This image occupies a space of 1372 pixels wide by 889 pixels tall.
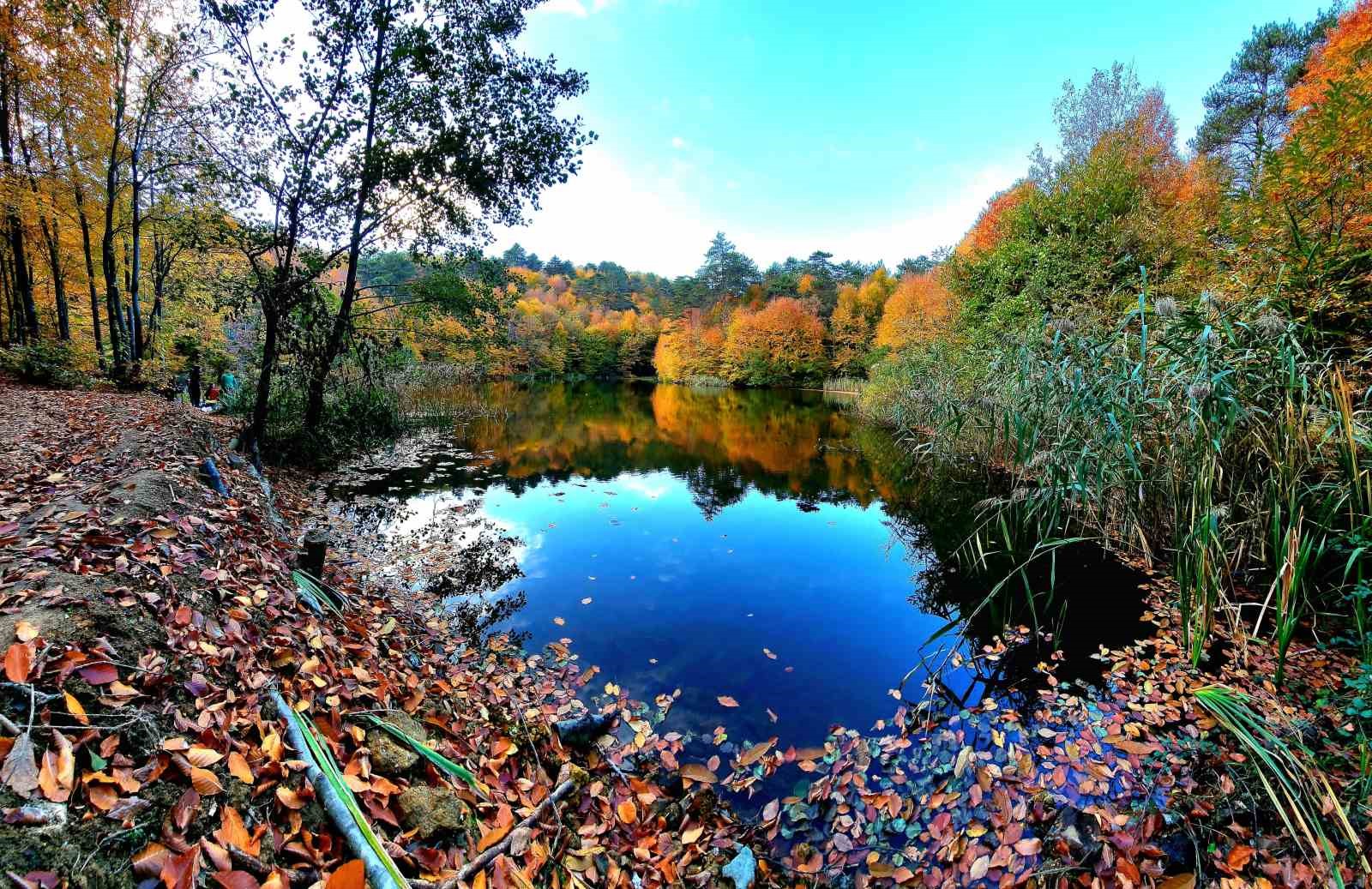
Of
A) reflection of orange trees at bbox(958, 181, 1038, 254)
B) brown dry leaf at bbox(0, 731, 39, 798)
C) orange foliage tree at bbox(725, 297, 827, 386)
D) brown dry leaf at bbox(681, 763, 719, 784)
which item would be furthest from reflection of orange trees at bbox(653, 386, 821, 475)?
orange foliage tree at bbox(725, 297, 827, 386)

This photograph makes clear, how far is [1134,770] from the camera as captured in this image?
2.96 m

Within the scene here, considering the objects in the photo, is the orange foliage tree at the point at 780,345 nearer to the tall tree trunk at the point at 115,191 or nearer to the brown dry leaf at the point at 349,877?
the tall tree trunk at the point at 115,191

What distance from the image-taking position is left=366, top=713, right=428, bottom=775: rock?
7.30 feet

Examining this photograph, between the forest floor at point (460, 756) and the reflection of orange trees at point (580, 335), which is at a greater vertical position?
the reflection of orange trees at point (580, 335)

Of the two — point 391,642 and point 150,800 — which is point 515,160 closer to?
point 391,642

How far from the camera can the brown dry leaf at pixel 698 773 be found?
3121 mm

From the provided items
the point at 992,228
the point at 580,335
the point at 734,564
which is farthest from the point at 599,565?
the point at 580,335

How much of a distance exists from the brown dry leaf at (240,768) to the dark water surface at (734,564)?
2.51 meters

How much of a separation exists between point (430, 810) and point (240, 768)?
0.72m

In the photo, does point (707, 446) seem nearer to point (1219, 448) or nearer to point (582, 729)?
point (582, 729)

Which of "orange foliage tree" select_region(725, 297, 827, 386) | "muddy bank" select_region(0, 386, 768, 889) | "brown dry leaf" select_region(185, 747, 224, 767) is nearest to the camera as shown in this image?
"muddy bank" select_region(0, 386, 768, 889)

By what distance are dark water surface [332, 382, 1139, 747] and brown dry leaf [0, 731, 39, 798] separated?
3016 mm

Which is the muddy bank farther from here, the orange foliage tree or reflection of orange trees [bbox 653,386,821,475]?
the orange foliage tree

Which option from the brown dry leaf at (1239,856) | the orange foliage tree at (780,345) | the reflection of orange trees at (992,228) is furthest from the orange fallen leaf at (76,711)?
the orange foliage tree at (780,345)
